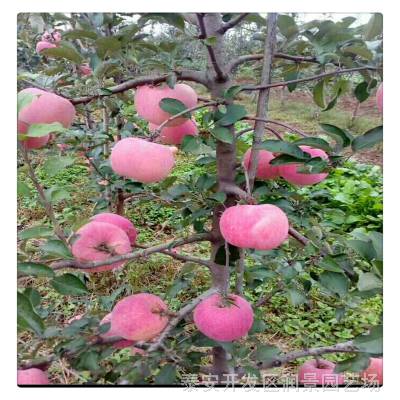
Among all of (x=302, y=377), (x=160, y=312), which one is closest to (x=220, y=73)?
(x=160, y=312)

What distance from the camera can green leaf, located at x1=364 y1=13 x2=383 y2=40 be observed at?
0.58 m

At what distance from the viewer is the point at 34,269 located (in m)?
0.54

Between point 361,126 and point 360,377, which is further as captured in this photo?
point 361,126

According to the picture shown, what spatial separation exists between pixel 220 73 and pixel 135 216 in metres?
1.25

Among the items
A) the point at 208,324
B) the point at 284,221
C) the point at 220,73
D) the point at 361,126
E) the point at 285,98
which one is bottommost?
the point at 208,324

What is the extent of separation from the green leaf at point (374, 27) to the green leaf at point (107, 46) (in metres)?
0.32

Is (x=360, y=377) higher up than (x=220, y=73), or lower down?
lower down

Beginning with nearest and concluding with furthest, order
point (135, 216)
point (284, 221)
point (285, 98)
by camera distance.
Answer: point (284, 221) < point (135, 216) < point (285, 98)

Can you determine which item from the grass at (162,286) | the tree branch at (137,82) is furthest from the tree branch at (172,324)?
the tree branch at (137,82)

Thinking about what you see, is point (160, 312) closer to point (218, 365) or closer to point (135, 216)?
point (218, 365)

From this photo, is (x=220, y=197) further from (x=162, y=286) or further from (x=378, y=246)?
(x=162, y=286)

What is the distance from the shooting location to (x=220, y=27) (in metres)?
0.62

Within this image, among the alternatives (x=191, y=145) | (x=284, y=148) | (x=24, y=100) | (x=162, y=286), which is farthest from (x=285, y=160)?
(x=162, y=286)

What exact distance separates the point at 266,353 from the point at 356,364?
0.57 feet
